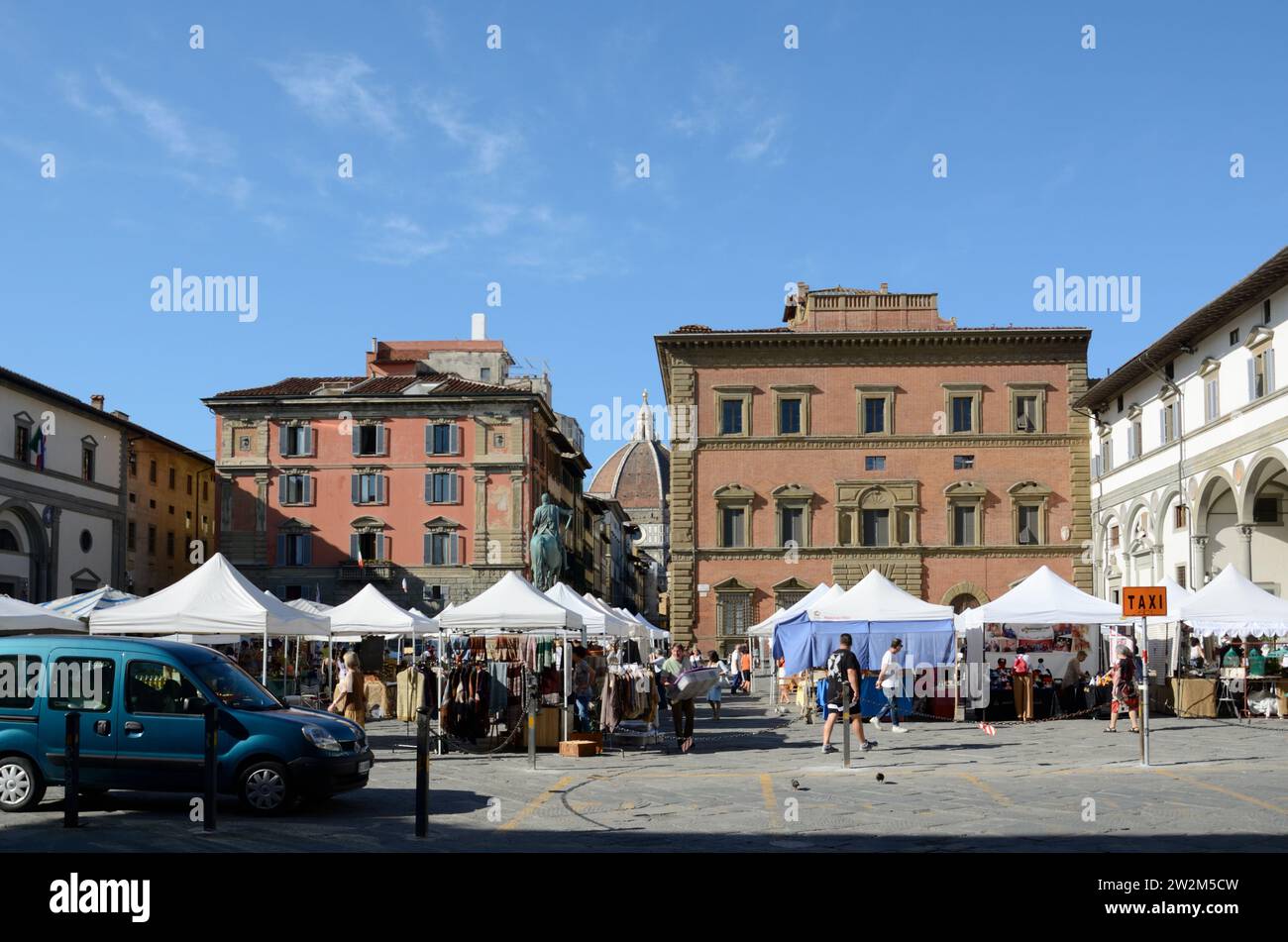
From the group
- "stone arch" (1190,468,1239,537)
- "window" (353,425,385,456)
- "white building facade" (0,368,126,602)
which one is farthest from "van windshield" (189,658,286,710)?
"window" (353,425,385,456)

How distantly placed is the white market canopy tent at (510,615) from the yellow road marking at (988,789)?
6567 millimetres

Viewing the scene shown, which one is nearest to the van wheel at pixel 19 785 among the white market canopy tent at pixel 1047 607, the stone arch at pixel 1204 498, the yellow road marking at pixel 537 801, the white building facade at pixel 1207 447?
the yellow road marking at pixel 537 801

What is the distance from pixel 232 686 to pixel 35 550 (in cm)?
3704

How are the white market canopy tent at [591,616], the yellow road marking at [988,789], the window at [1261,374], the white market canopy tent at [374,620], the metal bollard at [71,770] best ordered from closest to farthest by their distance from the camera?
the metal bollard at [71,770] → the yellow road marking at [988,789] → the white market canopy tent at [591,616] → the white market canopy tent at [374,620] → the window at [1261,374]

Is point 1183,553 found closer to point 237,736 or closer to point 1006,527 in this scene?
point 1006,527

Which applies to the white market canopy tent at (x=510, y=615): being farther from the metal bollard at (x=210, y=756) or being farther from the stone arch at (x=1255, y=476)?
the stone arch at (x=1255, y=476)

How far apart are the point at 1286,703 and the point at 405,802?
18.8m

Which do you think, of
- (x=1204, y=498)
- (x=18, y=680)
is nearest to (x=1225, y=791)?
(x=18, y=680)

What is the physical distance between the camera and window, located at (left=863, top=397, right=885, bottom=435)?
165 feet

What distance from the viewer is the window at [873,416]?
50375 mm

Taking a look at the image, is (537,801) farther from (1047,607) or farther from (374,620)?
(1047,607)

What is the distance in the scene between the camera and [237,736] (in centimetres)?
1202
